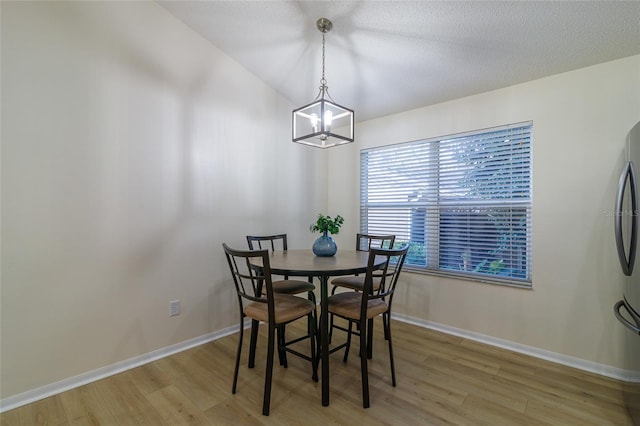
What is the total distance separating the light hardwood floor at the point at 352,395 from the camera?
168 centimetres

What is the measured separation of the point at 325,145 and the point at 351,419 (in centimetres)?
195

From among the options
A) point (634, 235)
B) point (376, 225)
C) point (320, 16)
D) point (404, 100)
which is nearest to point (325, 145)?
point (320, 16)

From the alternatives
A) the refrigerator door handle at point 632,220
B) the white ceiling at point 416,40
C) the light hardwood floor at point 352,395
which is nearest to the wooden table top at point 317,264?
the light hardwood floor at point 352,395

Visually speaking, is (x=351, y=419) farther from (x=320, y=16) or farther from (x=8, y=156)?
(x=320, y=16)

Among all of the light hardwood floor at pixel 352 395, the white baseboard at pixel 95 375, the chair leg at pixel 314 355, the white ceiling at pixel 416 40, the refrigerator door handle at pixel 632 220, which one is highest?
the white ceiling at pixel 416 40

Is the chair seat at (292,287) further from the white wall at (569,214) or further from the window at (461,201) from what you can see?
the white wall at (569,214)

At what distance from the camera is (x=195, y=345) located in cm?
262

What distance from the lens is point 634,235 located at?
164cm

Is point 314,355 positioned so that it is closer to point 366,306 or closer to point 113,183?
point 366,306

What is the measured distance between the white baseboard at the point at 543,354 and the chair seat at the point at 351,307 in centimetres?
122

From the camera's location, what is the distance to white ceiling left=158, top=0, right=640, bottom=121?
1.88 m

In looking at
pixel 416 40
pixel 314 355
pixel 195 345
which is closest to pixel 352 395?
pixel 314 355

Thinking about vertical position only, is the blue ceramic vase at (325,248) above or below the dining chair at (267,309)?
above

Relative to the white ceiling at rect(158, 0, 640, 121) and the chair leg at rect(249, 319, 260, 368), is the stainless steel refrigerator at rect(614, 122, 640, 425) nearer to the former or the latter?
the white ceiling at rect(158, 0, 640, 121)
